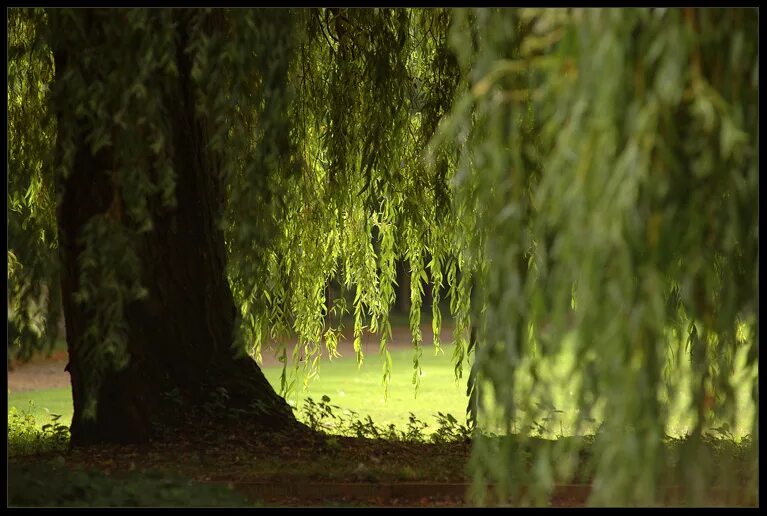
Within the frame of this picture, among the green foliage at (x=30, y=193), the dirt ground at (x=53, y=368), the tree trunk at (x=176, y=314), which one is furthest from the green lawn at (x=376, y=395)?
the green foliage at (x=30, y=193)

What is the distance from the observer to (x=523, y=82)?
155 inches

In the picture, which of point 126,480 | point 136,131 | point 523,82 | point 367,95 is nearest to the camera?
point 523,82

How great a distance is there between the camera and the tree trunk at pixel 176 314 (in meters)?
5.88

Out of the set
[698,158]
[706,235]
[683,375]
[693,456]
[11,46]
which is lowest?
[693,456]

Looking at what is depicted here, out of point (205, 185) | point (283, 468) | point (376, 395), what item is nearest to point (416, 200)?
point (205, 185)

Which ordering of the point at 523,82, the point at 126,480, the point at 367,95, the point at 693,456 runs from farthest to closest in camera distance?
the point at 367,95
the point at 126,480
the point at 523,82
the point at 693,456

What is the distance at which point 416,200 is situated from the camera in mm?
6918

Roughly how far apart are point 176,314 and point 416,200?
1721 millimetres

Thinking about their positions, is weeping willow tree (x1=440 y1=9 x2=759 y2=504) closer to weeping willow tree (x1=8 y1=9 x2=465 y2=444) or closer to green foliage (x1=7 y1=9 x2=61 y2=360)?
weeping willow tree (x1=8 y1=9 x2=465 y2=444)

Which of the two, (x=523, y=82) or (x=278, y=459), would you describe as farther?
(x=278, y=459)

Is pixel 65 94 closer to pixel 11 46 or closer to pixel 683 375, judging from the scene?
pixel 11 46

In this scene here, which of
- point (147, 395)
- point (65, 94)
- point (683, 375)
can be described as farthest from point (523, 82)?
point (147, 395)

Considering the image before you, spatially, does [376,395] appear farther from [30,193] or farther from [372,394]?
[30,193]

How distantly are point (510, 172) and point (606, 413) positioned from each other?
0.87 meters
